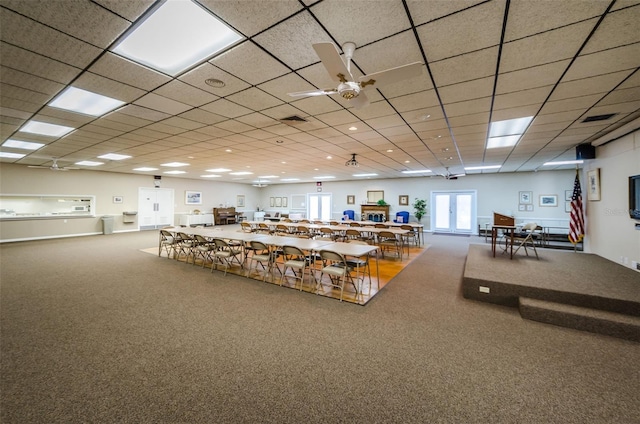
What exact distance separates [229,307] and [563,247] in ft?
34.5

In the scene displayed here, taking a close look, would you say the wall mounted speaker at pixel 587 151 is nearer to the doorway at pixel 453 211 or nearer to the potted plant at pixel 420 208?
the doorway at pixel 453 211

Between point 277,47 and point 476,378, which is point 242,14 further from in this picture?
point 476,378

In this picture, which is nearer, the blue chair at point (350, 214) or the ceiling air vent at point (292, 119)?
the ceiling air vent at point (292, 119)

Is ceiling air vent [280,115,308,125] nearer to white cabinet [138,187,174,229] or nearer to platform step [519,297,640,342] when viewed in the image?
platform step [519,297,640,342]

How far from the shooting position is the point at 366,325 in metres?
3.17

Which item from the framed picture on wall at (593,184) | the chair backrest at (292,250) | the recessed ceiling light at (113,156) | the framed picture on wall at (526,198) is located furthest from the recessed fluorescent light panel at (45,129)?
the framed picture on wall at (526,198)

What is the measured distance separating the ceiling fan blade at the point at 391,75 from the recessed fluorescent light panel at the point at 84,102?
141 inches

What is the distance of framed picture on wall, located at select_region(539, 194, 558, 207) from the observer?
10023mm

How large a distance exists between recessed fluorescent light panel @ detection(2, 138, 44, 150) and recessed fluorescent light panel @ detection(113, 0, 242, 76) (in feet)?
19.6

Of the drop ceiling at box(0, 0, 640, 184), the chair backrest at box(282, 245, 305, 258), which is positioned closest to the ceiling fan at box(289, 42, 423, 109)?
the drop ceiling at box(0, 0, 640, 184)

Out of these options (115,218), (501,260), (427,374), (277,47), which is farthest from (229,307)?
(115,218)

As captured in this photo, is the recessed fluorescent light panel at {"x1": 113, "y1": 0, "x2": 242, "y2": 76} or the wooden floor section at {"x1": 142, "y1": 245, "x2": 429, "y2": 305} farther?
the wooden floor section at {"x1": 142, "y1": 245, "x2": 429, "y2": 305}

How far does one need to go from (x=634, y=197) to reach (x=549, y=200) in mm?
6996

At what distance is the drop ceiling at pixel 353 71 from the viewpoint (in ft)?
6.06
